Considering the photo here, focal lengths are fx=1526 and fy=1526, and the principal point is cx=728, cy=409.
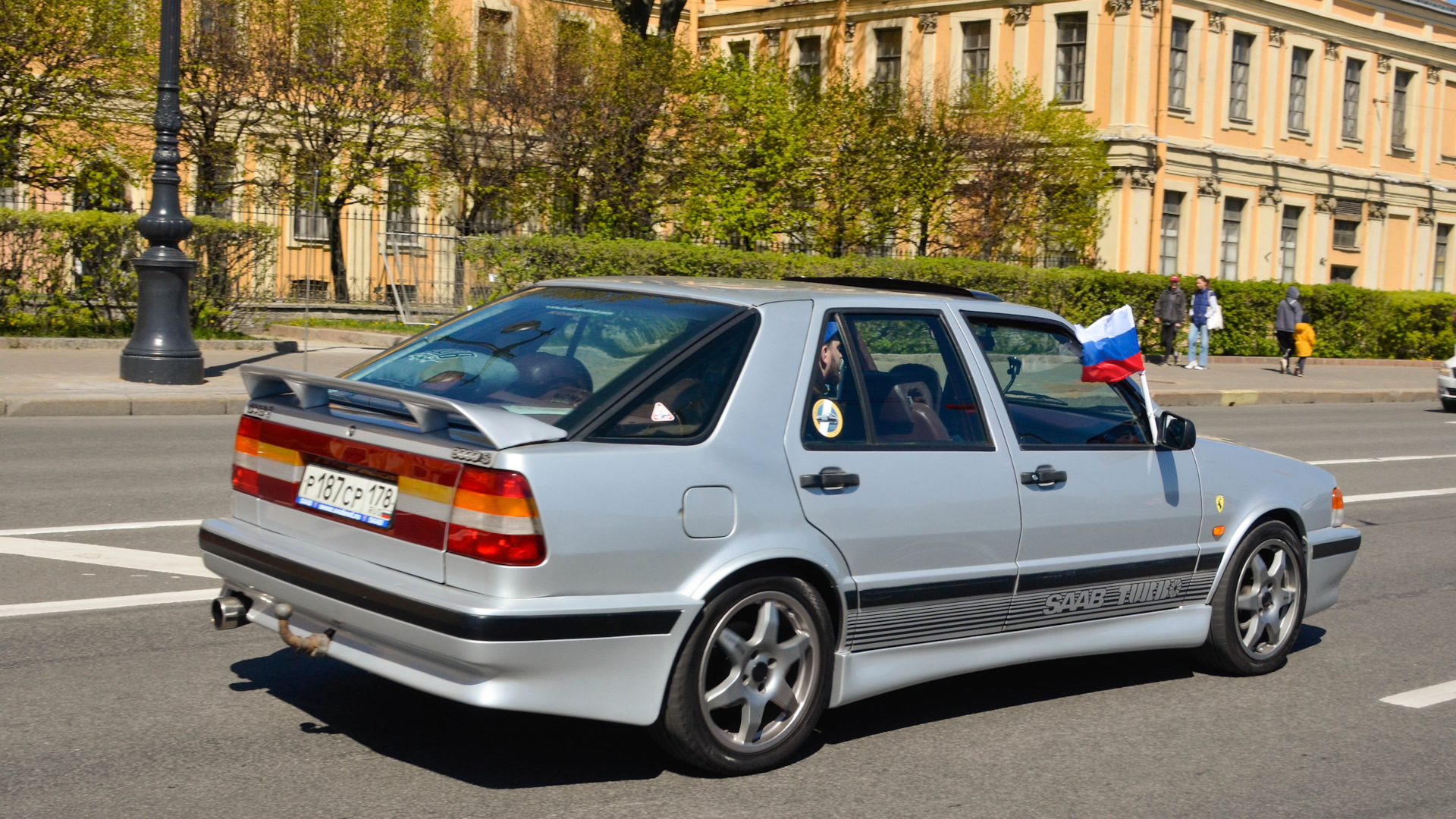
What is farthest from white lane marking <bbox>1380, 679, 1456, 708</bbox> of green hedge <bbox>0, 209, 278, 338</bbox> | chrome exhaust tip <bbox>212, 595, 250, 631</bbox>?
green hedge <bbox>0, 209, 278, 338</bbox>

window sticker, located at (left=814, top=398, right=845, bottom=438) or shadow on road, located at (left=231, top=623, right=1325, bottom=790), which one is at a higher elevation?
window sticker, located at (left=814, top=398, right=845, bottom=438)

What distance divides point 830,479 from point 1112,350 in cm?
165

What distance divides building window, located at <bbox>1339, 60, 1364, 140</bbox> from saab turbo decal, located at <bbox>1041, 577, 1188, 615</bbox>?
151ft

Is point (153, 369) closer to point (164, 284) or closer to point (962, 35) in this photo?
point (164, 284)

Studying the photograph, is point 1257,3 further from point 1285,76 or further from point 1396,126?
Result: point 1396,126

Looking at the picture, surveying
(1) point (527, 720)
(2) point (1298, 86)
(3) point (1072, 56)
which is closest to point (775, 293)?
(1) point (527, 720)

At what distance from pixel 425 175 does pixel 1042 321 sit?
24727mm

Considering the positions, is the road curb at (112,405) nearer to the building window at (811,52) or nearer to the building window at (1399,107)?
the building window at (811,52)

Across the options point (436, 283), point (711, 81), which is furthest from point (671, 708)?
point (711, 81)

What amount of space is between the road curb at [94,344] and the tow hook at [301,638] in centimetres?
1394

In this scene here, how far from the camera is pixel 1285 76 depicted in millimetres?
45125

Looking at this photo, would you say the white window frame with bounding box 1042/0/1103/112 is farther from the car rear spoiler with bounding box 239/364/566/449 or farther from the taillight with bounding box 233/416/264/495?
the car rear spoiler with bounding box 239/364/566/449

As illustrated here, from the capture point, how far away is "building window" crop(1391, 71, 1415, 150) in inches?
1955

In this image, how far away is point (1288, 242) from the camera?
47.1m
